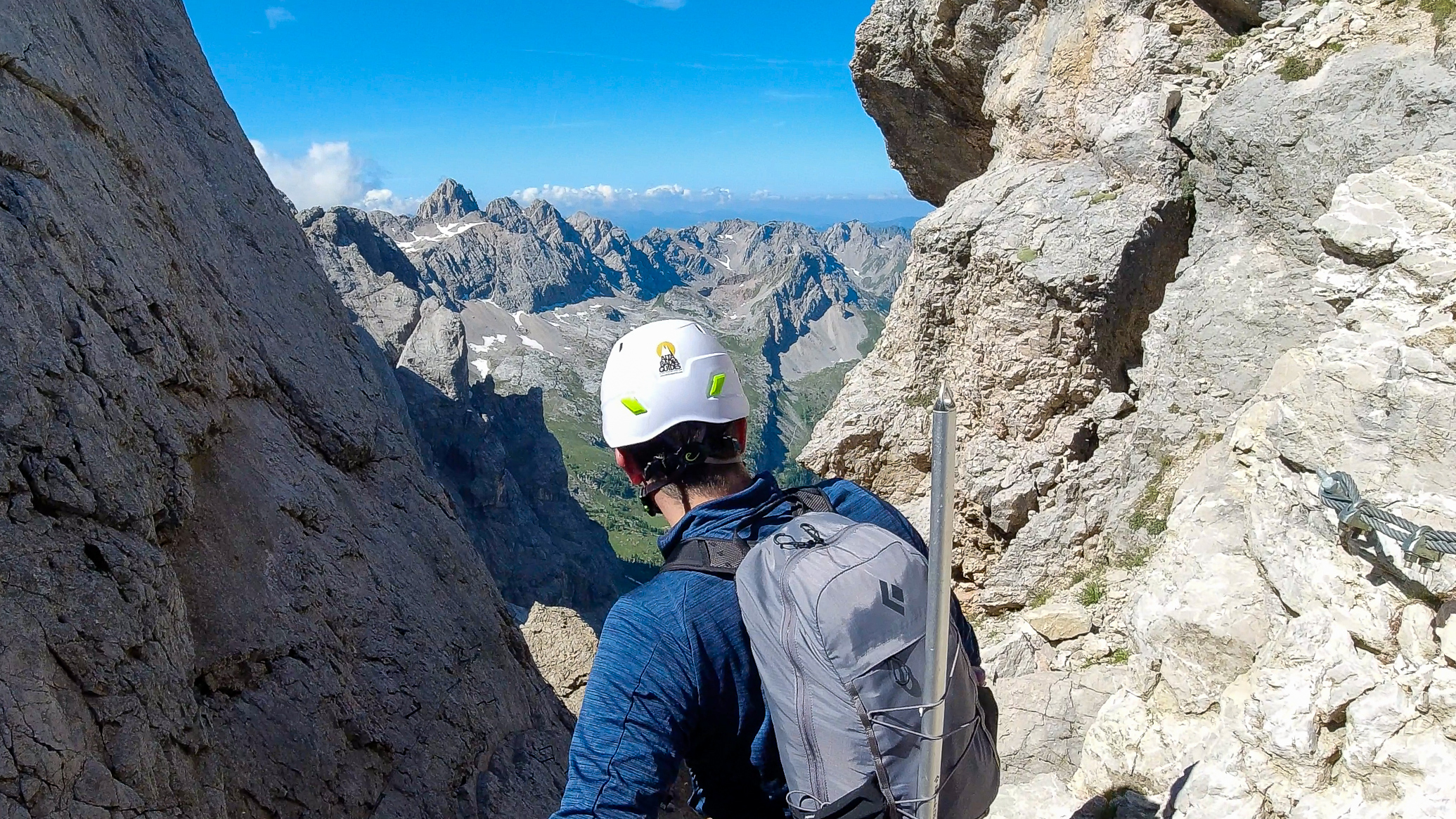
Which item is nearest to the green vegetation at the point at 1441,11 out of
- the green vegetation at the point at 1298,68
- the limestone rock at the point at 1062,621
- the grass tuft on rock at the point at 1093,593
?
the green vegetation at the point at 1298,68

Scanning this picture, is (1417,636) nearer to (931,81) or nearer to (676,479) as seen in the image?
(676,479)

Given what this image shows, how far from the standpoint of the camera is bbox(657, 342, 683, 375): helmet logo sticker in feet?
13.4

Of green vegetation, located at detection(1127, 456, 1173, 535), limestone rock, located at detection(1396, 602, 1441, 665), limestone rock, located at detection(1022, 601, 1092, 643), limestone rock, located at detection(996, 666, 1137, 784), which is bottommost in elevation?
limestone rock, located at detection(996, 666, 1137, 784)

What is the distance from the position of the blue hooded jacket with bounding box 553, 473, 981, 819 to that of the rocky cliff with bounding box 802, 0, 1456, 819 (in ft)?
15.9

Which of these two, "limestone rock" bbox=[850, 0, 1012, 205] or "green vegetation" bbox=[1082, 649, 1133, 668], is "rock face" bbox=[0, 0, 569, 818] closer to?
"green vegetation" bbox=[1082, 649, 1133, 668]

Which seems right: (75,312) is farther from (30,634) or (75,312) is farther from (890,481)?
(890,481)

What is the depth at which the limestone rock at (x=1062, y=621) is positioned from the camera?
11.7 meters

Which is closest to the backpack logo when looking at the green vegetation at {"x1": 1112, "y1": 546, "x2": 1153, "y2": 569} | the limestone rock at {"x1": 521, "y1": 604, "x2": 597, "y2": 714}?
the green vegetation at {"x1": 1112, "y1": 546, "x2": 1153, "y2": 569}

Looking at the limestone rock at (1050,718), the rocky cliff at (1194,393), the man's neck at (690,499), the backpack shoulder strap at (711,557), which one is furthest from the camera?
the limestone rock at (1050,718)

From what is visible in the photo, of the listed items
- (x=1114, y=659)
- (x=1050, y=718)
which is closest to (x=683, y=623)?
(x=1050, y=718)

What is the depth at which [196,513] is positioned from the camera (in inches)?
269

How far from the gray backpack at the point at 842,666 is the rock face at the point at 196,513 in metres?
4.05

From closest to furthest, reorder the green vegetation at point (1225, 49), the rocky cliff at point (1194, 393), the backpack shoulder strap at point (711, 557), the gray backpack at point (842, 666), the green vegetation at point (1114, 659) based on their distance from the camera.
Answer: the gray backpack at point (842, 666)
the backpack shoulder strap at point (711, 557)
the rocky cliff at point (1194, 393)
the green vegetation at point (1114, 659)
the green vegetation at point (1225, 49)

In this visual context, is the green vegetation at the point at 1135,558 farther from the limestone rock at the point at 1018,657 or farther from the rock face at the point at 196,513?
the rock face at the point at 196,513
